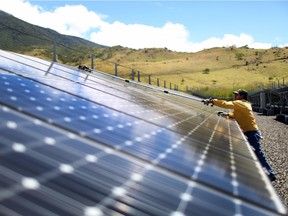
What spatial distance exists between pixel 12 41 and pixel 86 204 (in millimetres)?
176226

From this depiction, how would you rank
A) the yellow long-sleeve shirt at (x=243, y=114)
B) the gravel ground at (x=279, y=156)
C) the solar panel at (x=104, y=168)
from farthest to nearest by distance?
the gravel ground at (x=279, y=156), the yellow long-sleeve shirt at (x=243, y=114), the solar panel at (x=104, y=168)

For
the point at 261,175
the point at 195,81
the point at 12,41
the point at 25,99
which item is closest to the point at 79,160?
the point at 25,99

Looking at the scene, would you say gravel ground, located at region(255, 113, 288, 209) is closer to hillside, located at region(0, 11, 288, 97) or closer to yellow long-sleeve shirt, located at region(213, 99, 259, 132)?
yellow long-sleeve shirt, located at region(213, 99, 259, 132)

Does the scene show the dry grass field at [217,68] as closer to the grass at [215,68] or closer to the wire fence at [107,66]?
the grass at [215,68]

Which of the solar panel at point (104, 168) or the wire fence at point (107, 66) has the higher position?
the wire fence at point (107, 66)

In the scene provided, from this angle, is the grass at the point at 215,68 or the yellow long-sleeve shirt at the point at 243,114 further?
the grass at the point at 215,68

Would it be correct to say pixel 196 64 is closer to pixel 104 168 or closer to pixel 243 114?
pixel 243 114

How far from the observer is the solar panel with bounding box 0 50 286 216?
201 cm

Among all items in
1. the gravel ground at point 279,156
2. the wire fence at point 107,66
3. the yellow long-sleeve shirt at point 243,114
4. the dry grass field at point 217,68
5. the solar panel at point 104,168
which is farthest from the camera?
the dry grass field at point 217,68

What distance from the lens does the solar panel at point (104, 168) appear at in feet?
6.60

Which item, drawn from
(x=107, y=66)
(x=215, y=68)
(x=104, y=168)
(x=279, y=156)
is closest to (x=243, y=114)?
(x=279, y=156)

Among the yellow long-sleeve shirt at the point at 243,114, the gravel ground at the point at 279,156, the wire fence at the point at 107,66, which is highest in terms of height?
the wire fence at the point at 107,66

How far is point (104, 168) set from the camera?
2.76 m

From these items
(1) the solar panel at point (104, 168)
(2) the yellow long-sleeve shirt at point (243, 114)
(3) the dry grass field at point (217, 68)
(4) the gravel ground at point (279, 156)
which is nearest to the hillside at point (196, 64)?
(3) the dry grass field at point (217, 68)
